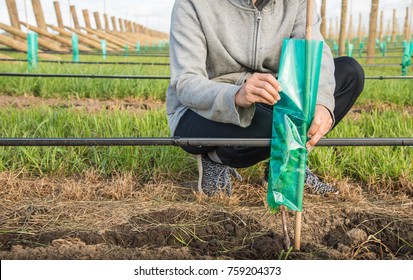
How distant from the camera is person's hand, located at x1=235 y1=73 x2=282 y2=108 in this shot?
4.00 ft

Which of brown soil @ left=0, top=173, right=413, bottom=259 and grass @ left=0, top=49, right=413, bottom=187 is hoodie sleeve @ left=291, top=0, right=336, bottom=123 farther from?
grass @ left=0, top=49, right=413, bottom=187

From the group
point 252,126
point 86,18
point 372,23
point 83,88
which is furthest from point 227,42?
point 86,18

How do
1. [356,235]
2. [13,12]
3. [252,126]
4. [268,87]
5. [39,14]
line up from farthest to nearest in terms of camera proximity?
[39,14] < [13,12] < [252,126] < [356,235] < [268,87]

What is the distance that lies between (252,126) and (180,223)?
0.39m

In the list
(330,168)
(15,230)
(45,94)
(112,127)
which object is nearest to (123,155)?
(112,127)

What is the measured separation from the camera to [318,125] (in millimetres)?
1341

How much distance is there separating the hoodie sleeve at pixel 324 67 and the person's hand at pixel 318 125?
0.04m

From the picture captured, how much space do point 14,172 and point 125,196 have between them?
53 centimetres

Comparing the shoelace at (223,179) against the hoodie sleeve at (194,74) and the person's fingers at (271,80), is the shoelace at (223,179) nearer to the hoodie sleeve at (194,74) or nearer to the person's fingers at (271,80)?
the hoodie sleeve at (194,74)

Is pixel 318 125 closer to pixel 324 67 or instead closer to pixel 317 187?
pixel 324 67

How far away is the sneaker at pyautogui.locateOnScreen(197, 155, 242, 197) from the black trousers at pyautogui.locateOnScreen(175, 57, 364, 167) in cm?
6

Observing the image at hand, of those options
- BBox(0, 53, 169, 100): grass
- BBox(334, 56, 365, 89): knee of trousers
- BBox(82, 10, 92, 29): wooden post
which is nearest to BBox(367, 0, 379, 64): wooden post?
BBox(0, 53, 169, 100): grass

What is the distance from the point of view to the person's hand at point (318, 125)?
1.34 m

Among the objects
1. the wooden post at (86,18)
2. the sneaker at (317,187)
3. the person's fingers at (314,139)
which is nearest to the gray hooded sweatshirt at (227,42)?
the person's fingers at (314,139)
